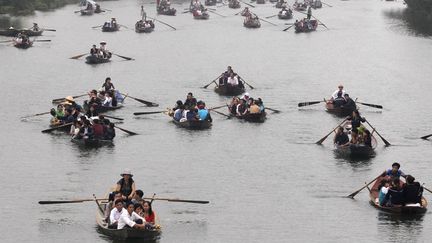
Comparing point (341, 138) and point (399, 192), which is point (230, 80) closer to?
point (341, 138)

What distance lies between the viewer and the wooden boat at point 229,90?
68.2 metres

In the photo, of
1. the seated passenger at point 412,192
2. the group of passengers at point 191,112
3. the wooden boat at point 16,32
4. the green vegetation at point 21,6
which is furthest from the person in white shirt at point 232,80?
the green vegetation at point 21,6

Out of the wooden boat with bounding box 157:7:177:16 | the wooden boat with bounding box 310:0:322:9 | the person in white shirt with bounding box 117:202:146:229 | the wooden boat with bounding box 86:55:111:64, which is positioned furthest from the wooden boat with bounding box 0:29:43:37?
the person in white shirt with bounding box 117:202:146:229

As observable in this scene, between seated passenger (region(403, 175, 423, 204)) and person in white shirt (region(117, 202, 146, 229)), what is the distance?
1093 cm

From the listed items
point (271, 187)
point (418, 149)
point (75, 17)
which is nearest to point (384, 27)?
point (75, 17)

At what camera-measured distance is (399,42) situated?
103562mm

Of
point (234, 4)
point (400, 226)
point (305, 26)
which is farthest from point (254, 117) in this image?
point (234, 4)

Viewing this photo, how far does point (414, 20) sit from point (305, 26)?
61.1 feet

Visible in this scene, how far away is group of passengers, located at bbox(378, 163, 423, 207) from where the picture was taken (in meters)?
39.1

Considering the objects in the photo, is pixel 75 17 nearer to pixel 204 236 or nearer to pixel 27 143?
pixel 27 143

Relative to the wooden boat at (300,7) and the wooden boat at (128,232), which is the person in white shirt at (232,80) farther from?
the wooden boat at (300,7)

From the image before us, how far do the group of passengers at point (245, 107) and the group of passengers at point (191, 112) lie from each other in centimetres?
259

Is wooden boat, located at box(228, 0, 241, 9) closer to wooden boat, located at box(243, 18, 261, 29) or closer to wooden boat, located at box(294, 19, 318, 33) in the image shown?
wooden boat, located at box(243, 18, 261, 29)

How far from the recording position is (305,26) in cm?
11262
